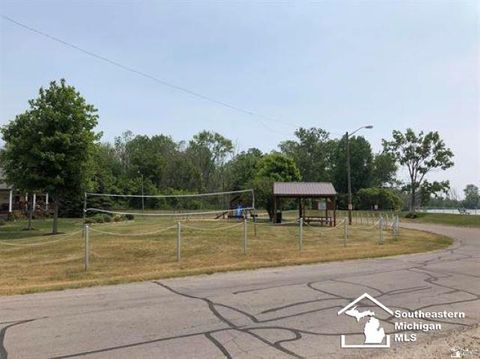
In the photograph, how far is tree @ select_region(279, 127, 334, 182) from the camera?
109 metres

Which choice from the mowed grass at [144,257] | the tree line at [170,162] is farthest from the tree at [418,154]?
the mowed grass at [144,257]

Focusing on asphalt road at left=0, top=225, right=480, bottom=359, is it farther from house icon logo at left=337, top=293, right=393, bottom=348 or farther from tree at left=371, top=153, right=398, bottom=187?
tree at left=371, top=153, right=398, bottom=187

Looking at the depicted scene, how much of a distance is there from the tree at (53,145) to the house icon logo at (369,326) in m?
22.2

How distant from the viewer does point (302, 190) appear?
38.5 metres

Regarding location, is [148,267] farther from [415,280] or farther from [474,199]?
[474,199]

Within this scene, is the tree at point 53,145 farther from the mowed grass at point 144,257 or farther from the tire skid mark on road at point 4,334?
the tire skid mark on road at point 4,334

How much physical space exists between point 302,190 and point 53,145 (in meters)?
19.1

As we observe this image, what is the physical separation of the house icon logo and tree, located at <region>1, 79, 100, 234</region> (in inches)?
876

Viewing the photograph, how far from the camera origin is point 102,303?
28.9 feet

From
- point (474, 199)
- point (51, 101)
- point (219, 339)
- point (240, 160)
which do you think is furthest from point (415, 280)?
point (474, 199)

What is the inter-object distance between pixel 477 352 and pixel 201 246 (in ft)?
46.9

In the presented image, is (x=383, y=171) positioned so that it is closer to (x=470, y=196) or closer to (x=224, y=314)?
(x=470, y=196)

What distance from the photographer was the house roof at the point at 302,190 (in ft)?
125

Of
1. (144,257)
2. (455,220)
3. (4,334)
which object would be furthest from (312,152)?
(4,334)
